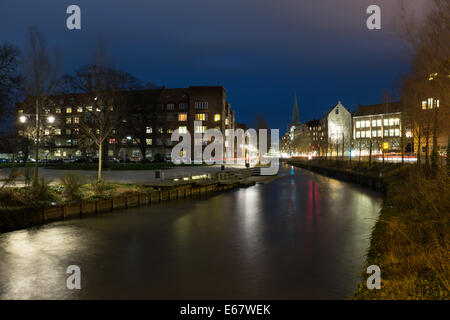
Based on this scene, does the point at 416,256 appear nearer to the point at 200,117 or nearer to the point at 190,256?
the point at 190,256

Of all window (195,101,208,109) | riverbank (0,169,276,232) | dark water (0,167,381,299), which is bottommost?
dark water (0,167,381,299)

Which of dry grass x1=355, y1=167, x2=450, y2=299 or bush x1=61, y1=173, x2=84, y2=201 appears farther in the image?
bush x1=61, y1=173, x2=84, y2=201

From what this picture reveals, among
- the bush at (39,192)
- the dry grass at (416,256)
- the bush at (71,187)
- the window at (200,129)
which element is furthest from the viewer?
the window at (200,129)

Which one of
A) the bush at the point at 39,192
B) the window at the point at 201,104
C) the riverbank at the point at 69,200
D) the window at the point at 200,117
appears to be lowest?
the riverbank at the point at 69,200

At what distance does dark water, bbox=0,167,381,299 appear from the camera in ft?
26.5

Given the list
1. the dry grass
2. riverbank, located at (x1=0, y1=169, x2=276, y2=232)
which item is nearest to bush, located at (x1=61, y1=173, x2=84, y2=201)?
riverbank, located at (x1=0, y1=169, x2=276, y2=232)

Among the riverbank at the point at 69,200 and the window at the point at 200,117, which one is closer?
the riverbank at the point at 69,200

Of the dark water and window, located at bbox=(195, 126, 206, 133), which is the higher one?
window, located at bbox=(195, 126, 206, 133)

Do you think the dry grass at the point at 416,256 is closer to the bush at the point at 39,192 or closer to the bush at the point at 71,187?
the bush at the point at 71,187

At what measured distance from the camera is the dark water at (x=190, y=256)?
806 cm

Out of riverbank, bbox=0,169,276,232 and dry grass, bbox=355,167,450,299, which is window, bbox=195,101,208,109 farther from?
dry grass, bbox=355,167,450,299

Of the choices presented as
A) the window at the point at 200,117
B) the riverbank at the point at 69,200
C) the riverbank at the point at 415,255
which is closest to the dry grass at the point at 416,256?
the riverbank at the point at 415,255

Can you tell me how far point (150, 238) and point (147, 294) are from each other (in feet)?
18.7
